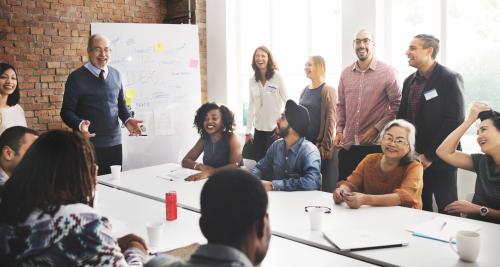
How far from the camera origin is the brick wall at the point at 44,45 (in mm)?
4941

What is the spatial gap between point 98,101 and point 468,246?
3320 millimetres

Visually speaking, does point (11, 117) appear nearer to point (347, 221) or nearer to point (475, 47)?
point (347, 221)

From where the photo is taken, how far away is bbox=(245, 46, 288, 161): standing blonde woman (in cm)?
482

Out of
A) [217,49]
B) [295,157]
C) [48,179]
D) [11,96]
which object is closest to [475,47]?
[295,157]

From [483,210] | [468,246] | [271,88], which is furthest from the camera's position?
[271,88]

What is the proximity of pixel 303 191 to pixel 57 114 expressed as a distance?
357cm

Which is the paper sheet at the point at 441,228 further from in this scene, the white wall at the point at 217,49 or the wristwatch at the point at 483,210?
the white wall at the point at 217,49

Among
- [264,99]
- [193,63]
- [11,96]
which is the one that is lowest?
[264,99]

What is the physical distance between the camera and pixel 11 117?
375cm

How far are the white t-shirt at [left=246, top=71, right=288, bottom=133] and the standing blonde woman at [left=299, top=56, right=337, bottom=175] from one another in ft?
1.37

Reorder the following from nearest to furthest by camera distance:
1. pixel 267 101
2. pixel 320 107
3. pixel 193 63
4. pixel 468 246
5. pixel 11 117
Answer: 1. pixel 468 246
2. pixel 11 117
3. pixel 320 107
4. pixel 267 101
5. pixel 193 63

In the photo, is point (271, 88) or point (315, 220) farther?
point (271, 88)

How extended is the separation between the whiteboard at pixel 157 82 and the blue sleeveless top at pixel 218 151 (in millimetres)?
1818

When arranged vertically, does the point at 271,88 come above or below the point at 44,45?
below
